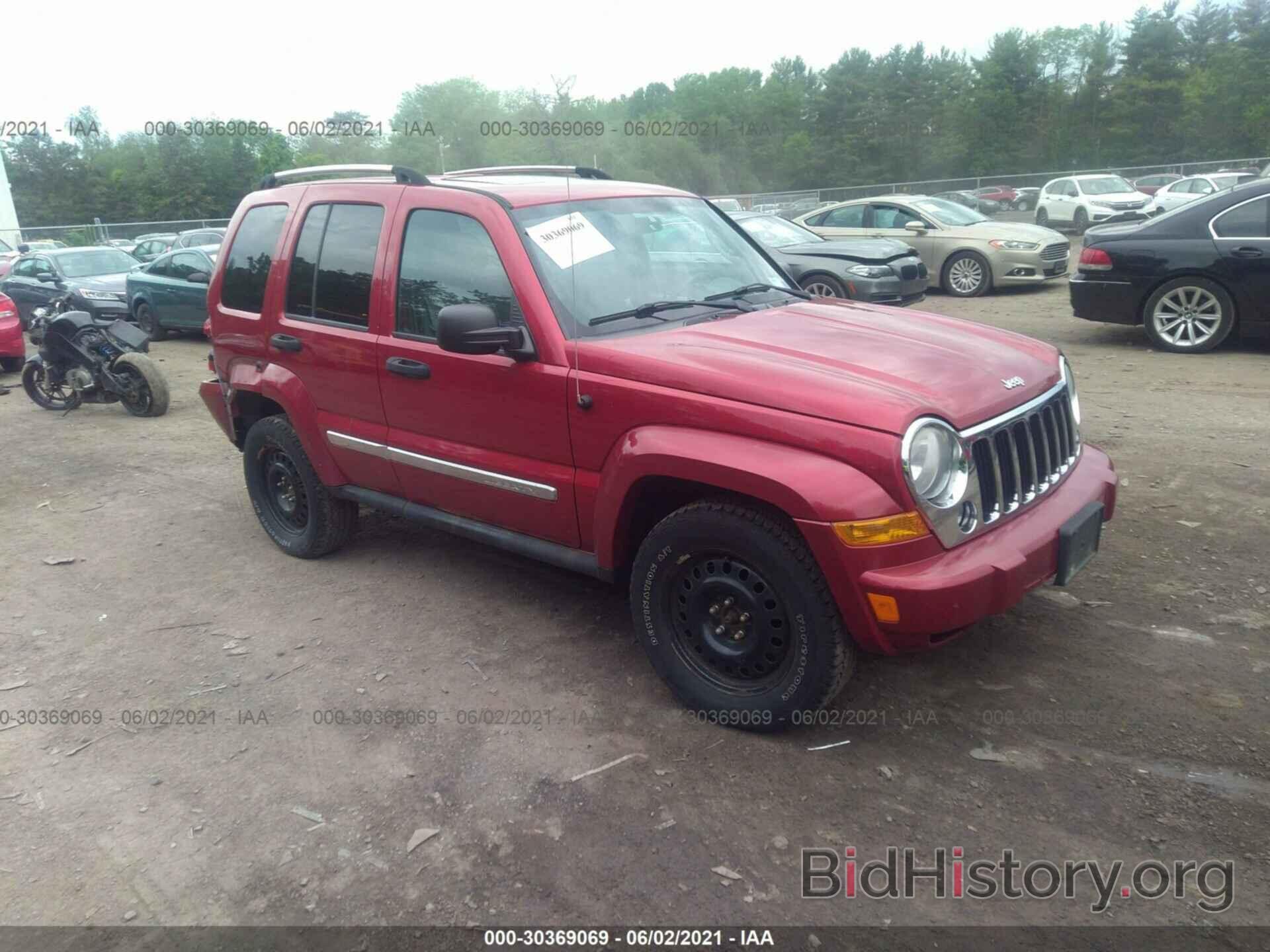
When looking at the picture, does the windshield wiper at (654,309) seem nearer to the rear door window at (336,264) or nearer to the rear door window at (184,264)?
the rear door window at (336,264)

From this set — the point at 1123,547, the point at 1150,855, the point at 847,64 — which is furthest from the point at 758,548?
the point at 847,64

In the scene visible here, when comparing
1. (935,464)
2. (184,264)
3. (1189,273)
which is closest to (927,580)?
(935,464)

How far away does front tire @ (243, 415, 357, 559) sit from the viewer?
17.0 ft

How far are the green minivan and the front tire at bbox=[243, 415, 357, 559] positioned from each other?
9.36 metres

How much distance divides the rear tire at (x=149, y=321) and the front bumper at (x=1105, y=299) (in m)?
12.8

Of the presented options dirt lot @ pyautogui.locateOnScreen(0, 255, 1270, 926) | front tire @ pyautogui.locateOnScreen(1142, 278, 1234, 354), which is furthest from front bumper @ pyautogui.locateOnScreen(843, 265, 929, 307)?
dirt lot @ pyautogui.locateOnScreen(0, 255, 1270, 926)

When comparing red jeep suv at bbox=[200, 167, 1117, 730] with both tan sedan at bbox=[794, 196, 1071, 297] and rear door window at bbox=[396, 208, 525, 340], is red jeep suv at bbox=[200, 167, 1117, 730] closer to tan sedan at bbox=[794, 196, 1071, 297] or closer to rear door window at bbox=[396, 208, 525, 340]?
rear door window at bbox=[396, 208, 525, 340]

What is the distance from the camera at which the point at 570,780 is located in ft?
10.9

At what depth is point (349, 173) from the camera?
5.06 m

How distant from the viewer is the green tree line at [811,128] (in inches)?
206

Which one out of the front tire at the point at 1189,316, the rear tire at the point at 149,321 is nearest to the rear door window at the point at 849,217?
the front tire at the point at 1189,316

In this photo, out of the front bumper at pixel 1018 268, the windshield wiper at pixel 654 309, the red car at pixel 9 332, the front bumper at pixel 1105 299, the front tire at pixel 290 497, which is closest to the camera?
the windshield wiper at pixel 654 309

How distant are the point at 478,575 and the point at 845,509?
8.63ft

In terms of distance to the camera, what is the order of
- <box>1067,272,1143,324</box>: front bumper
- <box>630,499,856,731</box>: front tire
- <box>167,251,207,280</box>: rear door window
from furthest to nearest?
<box>167,251,207,280</box>: rear door window < <box>1067,272,1143,324</box>: front bumper < <box>630,499,856,731</box>: front tire
